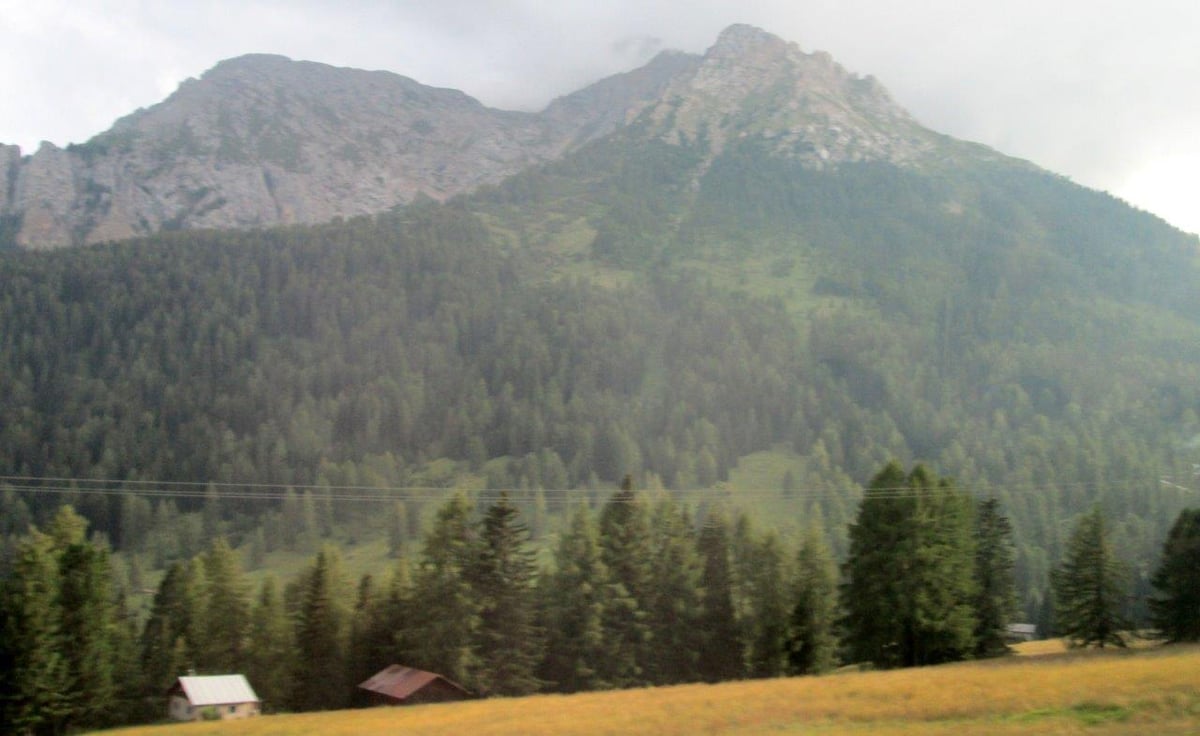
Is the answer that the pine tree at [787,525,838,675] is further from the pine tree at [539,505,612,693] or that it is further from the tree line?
the pine tree at [539,505,612,693]

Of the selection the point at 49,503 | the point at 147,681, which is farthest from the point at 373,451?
the point at 147,681

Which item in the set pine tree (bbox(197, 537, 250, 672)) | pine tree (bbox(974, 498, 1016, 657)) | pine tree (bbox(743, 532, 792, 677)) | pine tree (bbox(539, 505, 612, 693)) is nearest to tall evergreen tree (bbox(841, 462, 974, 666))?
pine tree (bbox(974, 498, 1016, 657))

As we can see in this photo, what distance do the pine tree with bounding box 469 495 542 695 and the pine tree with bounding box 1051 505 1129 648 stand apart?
37326 millimetres

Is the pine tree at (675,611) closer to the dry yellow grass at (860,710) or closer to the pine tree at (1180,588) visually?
the dry yellow grass at (860,710)

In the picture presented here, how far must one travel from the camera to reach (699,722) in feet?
118

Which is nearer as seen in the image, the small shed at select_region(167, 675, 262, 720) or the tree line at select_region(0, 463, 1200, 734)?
the small shed at select_region(167, 675, 262, 720)

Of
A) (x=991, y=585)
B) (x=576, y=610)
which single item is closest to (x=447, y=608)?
(x=576, y=610)

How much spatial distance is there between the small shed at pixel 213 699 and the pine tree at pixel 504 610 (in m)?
15.4

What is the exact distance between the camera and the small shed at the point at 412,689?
62750mm

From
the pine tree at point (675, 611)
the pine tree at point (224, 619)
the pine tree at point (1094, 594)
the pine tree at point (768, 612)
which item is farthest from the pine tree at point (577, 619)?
the pine tree at point (1094, 594)

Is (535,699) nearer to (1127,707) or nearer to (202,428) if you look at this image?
(1127,707)

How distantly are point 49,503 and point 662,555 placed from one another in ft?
461

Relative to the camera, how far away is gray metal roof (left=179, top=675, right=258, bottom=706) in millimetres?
62062

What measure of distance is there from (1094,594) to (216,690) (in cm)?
5949
